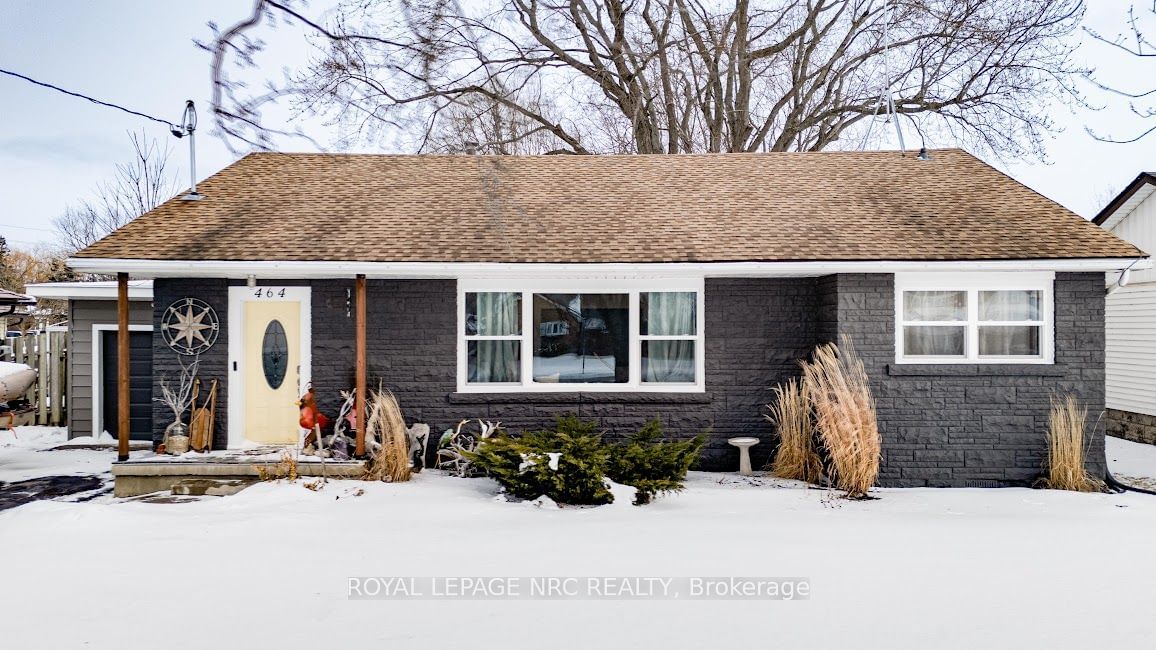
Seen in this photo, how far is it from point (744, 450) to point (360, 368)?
16.0 feet

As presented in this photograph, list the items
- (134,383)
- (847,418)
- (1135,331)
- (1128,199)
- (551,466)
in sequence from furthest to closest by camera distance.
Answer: (1135,331)
(1128,199)
(134,383)
(847,418)
(551,466)

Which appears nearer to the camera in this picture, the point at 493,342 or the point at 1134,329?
the point at 493,342

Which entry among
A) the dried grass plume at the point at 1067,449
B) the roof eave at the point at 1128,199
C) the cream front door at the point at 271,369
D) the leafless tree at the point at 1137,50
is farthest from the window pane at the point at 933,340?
the cream front door at the point at 271,369

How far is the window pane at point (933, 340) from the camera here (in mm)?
8531

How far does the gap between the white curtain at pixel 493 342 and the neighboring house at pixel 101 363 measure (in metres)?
5.56

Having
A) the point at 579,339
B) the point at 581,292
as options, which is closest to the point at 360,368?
the point at 579,339

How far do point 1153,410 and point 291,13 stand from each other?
13.7 metres

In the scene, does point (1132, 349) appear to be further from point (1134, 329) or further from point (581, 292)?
point (581, 292)

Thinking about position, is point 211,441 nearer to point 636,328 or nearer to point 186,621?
point 186,621

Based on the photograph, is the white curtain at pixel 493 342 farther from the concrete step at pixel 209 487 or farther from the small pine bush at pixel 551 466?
the concrete step at pixel 209 487

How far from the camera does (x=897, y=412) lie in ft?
27.2

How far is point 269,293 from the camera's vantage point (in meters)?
8.95

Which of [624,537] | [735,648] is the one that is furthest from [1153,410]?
[735,648]

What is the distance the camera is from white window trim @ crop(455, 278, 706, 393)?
8.95m
